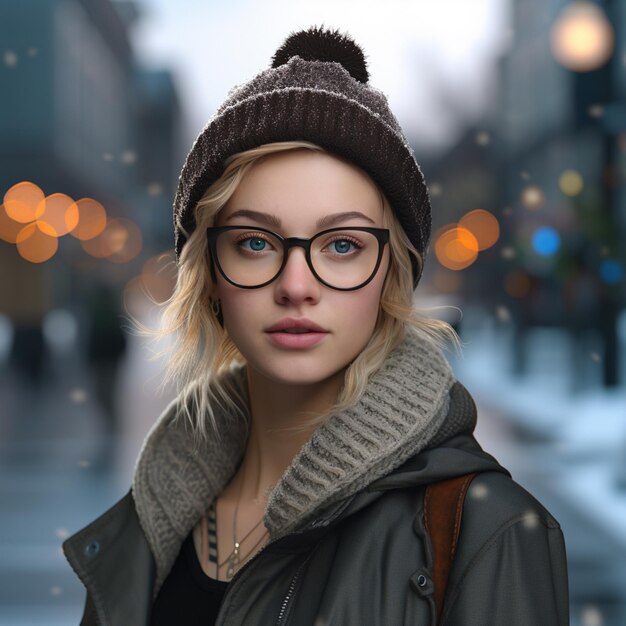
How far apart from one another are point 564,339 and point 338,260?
71.1 ft

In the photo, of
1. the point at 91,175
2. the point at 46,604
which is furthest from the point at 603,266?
the point at 91,175

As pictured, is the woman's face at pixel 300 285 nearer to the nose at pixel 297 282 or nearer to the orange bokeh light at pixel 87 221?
the nose at pixel 297 282

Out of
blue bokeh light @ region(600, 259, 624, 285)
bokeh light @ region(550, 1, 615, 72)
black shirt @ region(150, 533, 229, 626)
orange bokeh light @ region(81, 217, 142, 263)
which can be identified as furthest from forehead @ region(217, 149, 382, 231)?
orange bokeh light @ region(81, 217, 142, 263)

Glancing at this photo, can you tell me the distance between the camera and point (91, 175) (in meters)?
42.9

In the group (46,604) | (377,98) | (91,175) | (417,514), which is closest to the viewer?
(417,514)

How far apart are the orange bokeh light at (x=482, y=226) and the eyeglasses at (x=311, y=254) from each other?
2596 centimetres

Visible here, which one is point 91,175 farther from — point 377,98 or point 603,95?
point 377,98

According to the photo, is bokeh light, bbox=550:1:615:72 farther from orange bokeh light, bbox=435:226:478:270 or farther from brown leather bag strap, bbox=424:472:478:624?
orange bokeh light, bbox=435:226:478:270

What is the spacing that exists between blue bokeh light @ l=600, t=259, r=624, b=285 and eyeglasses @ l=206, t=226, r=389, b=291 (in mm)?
10036

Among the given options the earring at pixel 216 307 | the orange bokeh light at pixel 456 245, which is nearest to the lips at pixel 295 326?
the earring at pixel 216 307

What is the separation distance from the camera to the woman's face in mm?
1786

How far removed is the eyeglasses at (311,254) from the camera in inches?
70.7

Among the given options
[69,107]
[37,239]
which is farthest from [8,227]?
[69,107]

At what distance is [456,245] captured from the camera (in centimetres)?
2819
